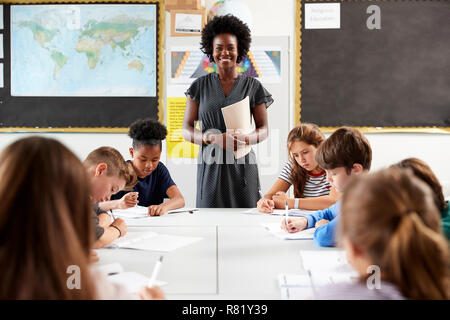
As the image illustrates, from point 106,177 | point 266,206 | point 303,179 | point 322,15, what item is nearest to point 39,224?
point 106,177

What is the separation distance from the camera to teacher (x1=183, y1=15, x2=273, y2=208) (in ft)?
7.54

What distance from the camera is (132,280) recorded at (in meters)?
0.95

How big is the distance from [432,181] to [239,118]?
133 cm

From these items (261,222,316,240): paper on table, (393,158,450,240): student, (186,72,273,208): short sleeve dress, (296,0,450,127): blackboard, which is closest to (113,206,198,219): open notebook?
(186,72,273,208): short sleeve dress

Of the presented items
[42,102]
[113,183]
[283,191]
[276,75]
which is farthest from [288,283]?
[42,102]

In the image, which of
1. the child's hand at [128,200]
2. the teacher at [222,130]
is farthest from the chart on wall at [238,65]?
the child's hand at [128,200]

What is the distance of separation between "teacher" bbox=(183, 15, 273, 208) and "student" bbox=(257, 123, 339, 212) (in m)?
0.18

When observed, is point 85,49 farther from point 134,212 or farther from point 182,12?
point 134,212

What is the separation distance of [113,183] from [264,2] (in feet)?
7.43

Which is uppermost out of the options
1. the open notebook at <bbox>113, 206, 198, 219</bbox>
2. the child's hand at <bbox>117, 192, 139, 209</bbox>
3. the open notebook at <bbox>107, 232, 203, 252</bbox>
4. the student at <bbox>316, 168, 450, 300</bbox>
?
the student at <bbox>316, 168, 450, 300</bbox>

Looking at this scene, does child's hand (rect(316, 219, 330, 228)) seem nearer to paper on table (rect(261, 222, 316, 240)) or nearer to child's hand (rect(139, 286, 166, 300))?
paper on table (rect(261, 222, 316, 240))

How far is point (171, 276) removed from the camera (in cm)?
100

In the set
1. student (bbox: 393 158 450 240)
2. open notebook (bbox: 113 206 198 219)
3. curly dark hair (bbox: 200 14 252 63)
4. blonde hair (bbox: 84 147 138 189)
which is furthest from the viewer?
curly dark hair (bbox: 200 14 252 63)
